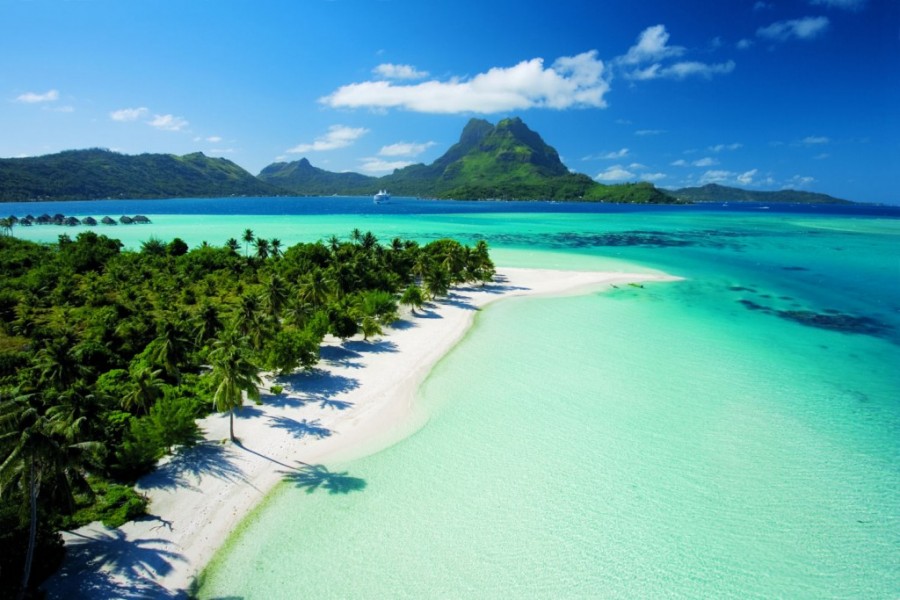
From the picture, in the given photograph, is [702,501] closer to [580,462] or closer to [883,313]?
[580,462]

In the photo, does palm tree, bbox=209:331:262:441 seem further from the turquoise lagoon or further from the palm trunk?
the palm trunk

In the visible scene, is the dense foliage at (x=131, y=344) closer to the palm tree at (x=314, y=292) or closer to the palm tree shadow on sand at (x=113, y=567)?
the palm tree at (x=314, y=292)

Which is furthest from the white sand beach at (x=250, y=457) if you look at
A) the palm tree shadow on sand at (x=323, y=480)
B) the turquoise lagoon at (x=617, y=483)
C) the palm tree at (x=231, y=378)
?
the palm tree at (x=231, y=378)

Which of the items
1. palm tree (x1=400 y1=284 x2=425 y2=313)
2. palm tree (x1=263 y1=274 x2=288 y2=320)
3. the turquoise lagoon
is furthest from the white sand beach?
palm tree (x1=400 y1=284 x2=425 y2=313)

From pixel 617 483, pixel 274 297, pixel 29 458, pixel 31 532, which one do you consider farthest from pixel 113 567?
pixel 274 297

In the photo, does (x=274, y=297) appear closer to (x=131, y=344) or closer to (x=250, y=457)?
(x=131, y=344)

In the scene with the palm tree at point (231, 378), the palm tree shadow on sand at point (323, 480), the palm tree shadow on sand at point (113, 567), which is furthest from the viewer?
the palm tree at point (231, 378)
